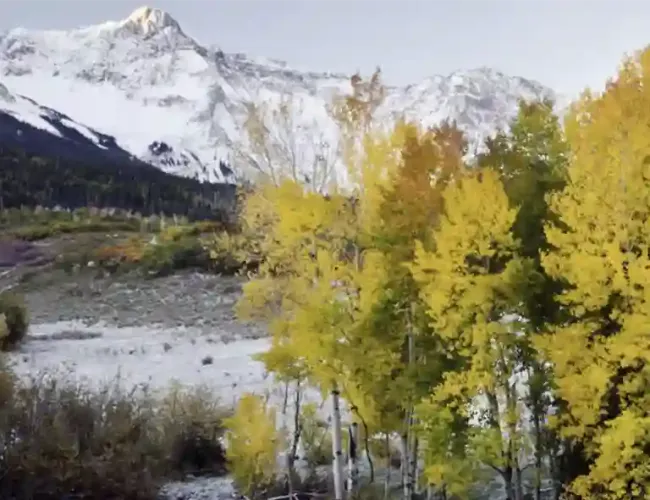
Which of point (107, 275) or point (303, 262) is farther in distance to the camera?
point (107, 275)

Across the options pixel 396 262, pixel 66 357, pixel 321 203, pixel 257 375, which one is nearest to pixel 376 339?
pixel 396 262

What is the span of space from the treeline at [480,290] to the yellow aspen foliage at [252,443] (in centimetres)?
24

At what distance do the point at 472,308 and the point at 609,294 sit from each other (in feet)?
5.91

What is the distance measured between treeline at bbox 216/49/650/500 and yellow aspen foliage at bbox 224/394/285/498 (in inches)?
9.3

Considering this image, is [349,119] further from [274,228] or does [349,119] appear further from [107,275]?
[107,275]

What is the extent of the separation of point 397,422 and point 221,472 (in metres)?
4.73

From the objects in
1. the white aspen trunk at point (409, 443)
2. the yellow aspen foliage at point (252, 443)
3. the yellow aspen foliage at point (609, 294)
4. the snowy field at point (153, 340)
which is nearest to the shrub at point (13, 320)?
the snowy field at point (153, 340)

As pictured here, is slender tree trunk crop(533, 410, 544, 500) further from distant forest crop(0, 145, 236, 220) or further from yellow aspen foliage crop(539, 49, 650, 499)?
distant forest crop(0, 145, 236, 220)

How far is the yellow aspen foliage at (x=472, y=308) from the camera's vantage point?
10961 millimetres

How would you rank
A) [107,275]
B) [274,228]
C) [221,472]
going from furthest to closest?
1. [107,275]
2. [221,472]
3. [274,228]

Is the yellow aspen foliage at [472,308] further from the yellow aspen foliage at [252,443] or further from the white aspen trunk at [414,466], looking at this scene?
the yellow aspen foliage at [252,443]

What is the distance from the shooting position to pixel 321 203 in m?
12.3

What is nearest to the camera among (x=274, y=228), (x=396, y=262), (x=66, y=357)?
(x=396, y=262)

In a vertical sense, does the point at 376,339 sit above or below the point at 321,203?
below
